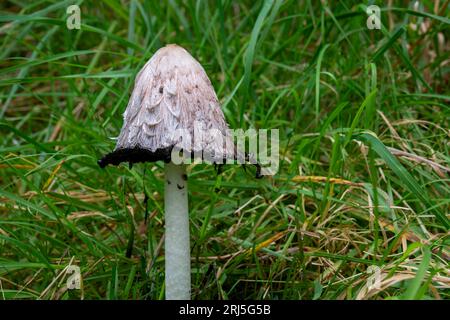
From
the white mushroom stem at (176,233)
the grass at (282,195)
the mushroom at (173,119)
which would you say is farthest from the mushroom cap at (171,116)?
the grass at (282,195)

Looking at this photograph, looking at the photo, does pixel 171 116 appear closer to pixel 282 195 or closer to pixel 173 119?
pixel 173 119

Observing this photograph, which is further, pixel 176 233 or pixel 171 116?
pixel 176 233


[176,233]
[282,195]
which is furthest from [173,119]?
[282,195]

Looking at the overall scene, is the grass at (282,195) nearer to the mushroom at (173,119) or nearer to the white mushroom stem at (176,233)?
the white mushroom stem at (176,233)

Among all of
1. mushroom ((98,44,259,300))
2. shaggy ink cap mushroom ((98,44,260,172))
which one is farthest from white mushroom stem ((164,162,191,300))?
shaggy ink cap mushroom ((98,44,260,172))

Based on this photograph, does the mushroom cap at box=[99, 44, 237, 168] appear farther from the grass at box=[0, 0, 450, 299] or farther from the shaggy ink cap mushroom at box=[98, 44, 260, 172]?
the grass at box=[0, 0, 450, 299]
